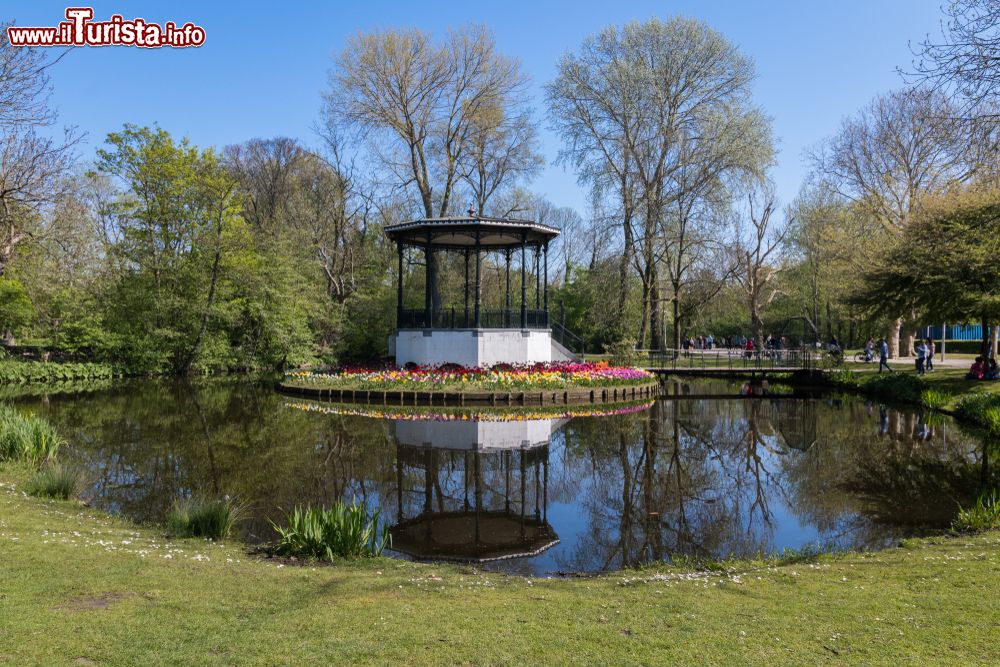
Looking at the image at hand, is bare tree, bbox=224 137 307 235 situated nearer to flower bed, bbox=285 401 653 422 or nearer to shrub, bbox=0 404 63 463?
flower bed, bbox=285 401 653 422

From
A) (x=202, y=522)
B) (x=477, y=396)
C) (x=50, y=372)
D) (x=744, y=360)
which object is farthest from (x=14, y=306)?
(x=744, y=360)

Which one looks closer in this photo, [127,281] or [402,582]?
[402,582]

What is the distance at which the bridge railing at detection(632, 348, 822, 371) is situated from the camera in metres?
28.2

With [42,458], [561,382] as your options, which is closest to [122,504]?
[42,458]

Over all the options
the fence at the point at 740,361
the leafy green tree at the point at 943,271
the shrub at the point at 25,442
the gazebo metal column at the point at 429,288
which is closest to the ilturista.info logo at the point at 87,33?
the shrub at the point at 25,442

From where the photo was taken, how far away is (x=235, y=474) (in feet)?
33.4

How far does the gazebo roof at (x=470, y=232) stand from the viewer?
22828mm

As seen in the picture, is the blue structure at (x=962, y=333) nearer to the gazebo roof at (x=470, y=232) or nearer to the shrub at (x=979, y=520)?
the gazebo roof at (x=470, y=232)

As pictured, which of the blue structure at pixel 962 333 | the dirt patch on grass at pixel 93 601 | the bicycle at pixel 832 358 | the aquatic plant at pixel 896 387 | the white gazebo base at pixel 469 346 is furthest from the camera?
the blue structure at pixel 962 333

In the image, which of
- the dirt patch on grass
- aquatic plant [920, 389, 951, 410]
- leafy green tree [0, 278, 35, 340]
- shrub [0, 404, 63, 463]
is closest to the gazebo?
aquatic plant [920, 389, 951, 410]

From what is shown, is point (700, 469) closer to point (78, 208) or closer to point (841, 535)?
point (841, 535)

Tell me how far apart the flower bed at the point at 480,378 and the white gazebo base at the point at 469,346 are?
1.33m

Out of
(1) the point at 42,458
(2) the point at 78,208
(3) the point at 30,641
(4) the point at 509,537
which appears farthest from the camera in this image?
(2) the point at 78,208

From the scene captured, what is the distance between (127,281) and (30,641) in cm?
3053
